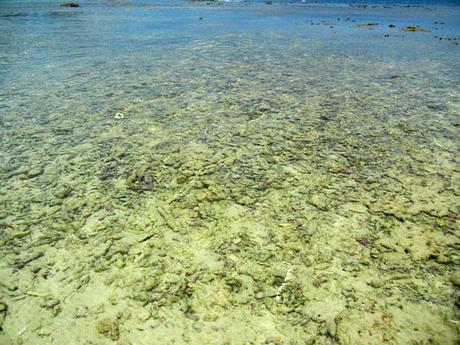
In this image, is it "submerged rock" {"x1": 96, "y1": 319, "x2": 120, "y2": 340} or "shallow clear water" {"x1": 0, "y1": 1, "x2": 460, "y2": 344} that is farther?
"shallow clear water" {"x1": 0, "y1": 1, "x2": 460, "y2": 344}

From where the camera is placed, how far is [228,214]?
117 inches

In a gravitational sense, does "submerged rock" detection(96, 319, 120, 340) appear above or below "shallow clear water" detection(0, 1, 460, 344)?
below

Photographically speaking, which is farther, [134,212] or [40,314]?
[134,212]

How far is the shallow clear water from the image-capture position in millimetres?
2049

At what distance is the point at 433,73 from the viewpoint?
7992mm

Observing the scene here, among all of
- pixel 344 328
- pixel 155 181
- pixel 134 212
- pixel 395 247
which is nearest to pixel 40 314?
pixel 134 212

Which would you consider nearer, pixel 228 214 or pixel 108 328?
pixel 108 328

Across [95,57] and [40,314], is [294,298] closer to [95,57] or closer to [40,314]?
[40,314]

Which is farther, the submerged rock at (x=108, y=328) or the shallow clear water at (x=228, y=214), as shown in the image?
the shallow clear water at (x=228, y=214)

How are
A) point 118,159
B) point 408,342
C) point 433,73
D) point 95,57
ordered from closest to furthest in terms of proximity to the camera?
point 408,342, point 118,159, point 433,73, point 95,57

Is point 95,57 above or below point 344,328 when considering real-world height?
above

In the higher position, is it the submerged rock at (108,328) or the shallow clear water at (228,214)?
the shallow clear water at (228,214)

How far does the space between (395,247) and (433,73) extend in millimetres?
7430

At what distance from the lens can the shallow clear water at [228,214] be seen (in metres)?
2.05
